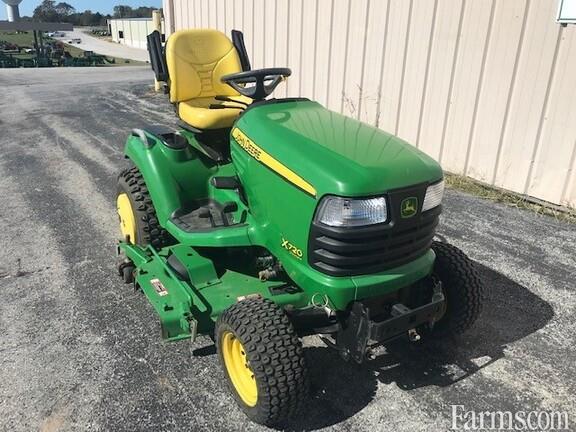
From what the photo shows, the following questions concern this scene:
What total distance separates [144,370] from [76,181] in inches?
139

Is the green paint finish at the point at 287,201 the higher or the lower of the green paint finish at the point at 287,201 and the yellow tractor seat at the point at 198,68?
the lower

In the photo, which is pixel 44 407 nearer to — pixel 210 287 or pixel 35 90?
pixel 210 287

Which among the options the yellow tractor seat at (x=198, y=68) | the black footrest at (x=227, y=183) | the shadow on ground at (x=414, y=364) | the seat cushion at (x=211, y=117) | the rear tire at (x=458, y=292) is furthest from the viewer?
the yellow tractor seat at (x=198, y=68)

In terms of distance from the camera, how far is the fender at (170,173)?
3.23 meters

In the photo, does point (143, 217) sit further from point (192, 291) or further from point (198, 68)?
point (198, 68)

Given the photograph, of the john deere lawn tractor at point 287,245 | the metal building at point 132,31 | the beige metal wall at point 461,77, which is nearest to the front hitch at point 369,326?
the john deere lawn tractor at point 287,245

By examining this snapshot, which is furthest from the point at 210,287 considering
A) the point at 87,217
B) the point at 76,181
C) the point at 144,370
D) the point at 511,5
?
the point at 511,5

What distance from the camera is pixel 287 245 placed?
2.42 metres

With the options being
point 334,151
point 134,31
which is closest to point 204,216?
point 334,151

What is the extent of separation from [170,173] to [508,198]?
356 cm

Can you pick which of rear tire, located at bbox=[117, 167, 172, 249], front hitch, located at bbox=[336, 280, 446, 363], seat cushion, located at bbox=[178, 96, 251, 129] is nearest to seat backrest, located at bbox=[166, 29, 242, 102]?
seat cushion, located at bbox=[178, 96, 251, 129]

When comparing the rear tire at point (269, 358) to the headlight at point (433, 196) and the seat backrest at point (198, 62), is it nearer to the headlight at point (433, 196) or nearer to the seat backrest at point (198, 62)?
the headlight at point (433, 196)

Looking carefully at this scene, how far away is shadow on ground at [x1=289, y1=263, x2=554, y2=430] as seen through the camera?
2.46 metres

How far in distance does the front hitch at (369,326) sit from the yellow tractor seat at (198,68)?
5.72ft
